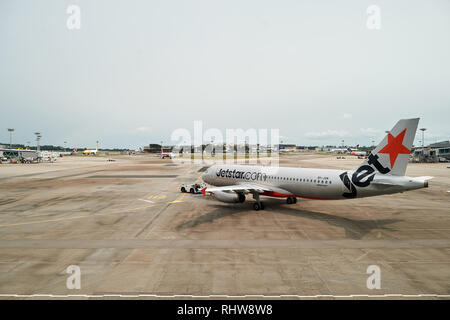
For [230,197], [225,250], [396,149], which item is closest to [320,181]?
[396,149]

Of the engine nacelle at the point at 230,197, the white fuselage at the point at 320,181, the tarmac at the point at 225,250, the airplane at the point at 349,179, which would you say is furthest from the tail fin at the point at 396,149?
the engine nacelle at the point at 230,197

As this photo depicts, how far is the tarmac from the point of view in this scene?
11.5 m

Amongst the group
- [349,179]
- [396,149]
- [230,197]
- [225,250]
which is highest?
[396,149]

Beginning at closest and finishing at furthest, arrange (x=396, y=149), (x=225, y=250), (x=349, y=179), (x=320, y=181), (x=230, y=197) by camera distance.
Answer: (x=225, y=250)
(x=396, y=149)
(x=349, y=179)
(x=320, y=181)
(x=230, y=197)

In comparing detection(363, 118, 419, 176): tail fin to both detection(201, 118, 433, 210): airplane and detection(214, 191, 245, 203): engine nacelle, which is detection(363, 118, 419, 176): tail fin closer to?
detection(201, 118, 433, 210): airplane

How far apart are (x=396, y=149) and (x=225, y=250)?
1626 cm

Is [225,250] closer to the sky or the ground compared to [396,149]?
closer to the ground

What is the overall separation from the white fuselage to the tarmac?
8.23 ft

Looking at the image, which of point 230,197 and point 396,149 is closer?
point 396,149

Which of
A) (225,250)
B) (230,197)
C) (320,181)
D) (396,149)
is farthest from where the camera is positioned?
(230,197)

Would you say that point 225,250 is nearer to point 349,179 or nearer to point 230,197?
point 230,197

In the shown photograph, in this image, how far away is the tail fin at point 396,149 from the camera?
62.4 ft

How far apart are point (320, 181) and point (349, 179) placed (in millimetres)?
2623

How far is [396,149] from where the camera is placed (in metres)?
19.9
